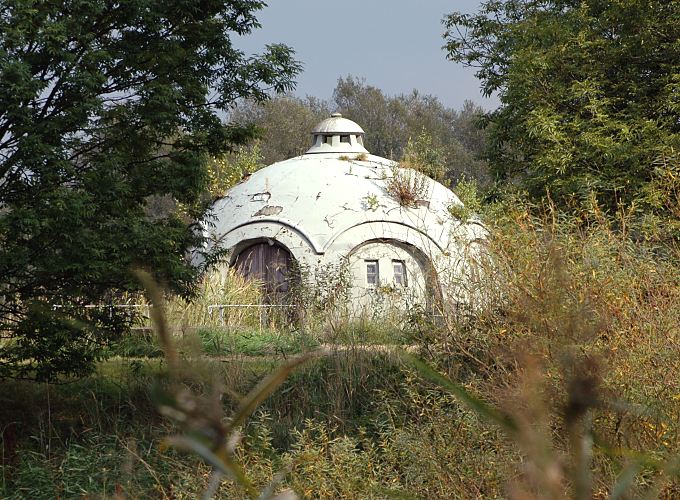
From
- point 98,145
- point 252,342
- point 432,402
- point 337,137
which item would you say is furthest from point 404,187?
point 432,402

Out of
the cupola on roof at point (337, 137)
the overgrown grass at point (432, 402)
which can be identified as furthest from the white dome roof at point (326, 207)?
the overgrown grass at point (432, 402)

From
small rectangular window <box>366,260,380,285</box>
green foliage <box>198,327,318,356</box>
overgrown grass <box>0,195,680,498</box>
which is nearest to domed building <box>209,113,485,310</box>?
small rectangular window <box>366,260,380,285</box>

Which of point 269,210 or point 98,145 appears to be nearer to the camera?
point 98,145

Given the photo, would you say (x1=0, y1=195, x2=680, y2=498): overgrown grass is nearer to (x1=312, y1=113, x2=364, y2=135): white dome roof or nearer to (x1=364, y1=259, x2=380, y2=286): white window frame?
(x1=364, y1=259, x2=380, y2=286): white window frame

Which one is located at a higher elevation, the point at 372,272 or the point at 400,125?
the point at 400,125

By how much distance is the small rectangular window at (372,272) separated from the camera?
63.2 ft

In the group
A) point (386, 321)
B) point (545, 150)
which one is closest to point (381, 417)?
point (386, 321)

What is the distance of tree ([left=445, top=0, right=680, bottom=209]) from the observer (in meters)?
15.8

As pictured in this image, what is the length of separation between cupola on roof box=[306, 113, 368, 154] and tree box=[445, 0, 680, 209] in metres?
5.04

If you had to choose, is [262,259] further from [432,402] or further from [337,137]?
[432,402]

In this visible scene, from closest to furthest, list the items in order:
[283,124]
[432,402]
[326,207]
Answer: [432,402] → [326,207] → [283,124]

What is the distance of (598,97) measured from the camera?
56.6ft

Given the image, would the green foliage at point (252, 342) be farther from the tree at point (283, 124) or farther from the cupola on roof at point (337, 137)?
the tree at point (283, 124)

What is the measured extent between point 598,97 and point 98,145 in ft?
37.1
